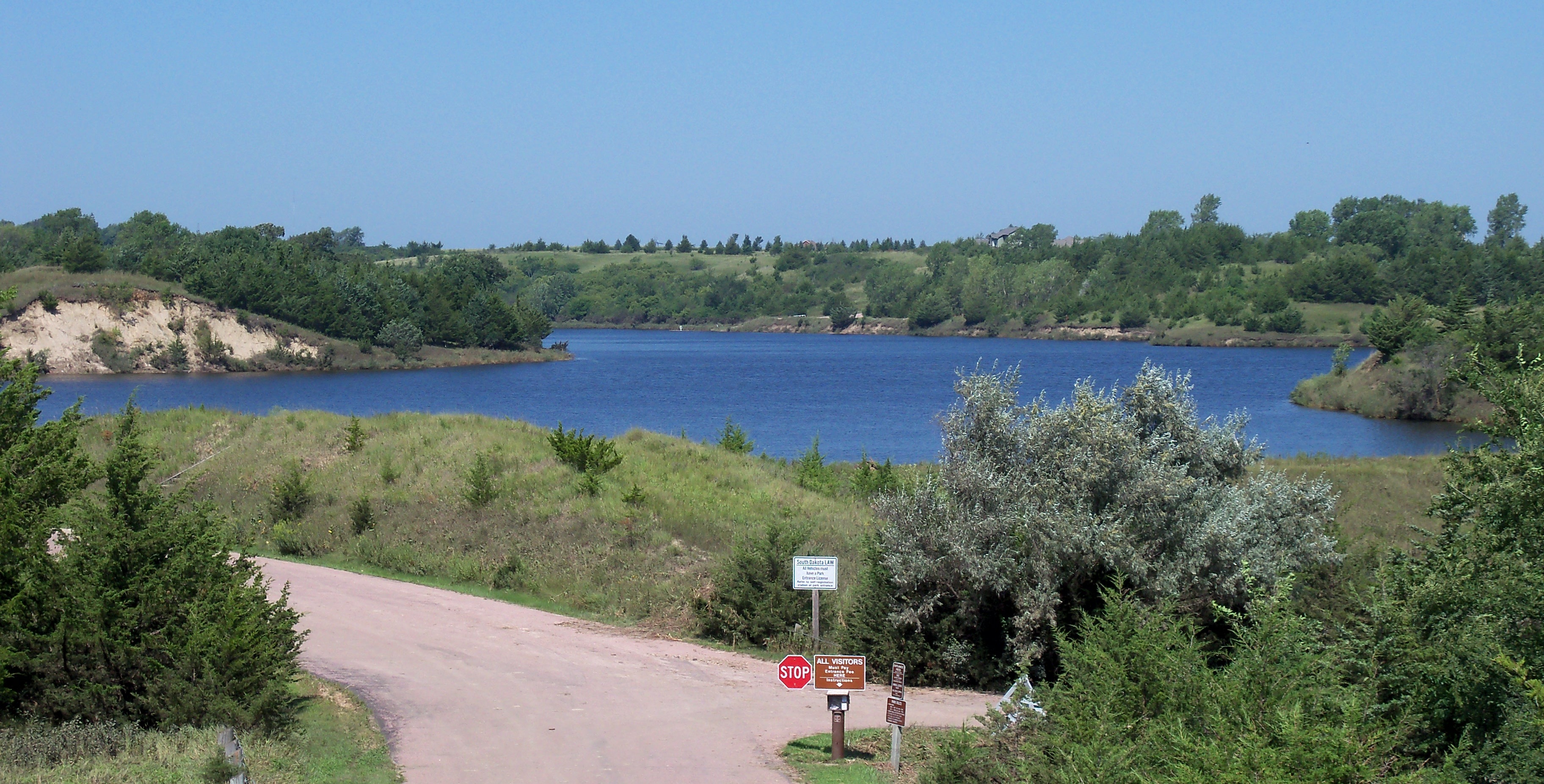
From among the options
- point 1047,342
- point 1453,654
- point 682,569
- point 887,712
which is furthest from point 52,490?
point 1047,342

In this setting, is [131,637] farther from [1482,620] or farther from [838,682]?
[1482,620]

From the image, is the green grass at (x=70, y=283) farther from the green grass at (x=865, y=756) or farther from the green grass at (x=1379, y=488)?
the green grass at (x=865, y=756)

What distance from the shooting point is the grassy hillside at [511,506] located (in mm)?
21781

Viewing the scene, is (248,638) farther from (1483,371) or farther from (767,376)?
(767,376)

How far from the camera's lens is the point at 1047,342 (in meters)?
161

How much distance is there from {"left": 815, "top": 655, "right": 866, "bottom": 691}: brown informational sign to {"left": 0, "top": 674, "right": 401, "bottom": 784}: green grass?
4082 millimetres

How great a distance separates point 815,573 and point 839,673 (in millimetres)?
2126

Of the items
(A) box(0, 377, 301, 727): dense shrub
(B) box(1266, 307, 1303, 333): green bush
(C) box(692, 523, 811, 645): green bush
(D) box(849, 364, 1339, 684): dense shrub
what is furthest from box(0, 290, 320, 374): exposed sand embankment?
(B) box(1266, 307, 1303, 333): green bush

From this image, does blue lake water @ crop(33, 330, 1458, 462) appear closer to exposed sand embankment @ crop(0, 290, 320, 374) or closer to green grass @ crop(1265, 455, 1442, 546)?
exposed sand embankment @ crop(0, 290, 320, 374)

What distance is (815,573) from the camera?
46.4 feet

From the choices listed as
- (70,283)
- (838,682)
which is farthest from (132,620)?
(70,283)

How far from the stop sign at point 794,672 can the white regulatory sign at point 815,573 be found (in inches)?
62.8

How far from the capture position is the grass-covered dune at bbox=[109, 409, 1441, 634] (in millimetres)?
21719

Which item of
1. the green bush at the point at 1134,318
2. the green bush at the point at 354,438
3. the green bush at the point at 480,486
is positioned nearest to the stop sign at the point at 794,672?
the green bush at the point at 480,486
